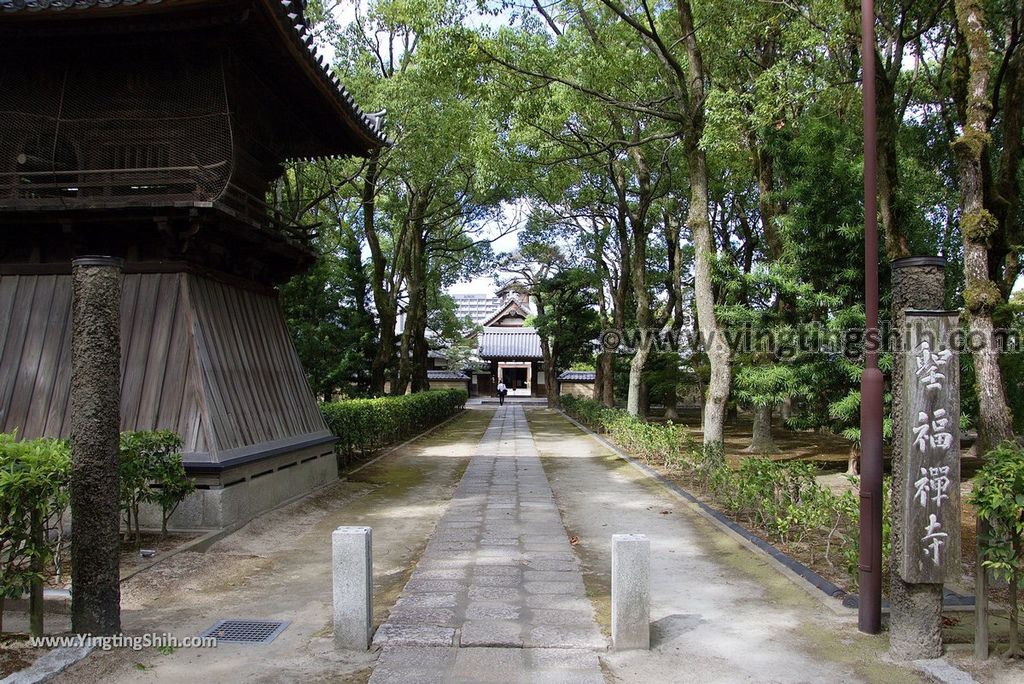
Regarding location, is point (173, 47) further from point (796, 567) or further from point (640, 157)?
point (640, 157)

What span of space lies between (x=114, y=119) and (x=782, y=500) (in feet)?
34.4

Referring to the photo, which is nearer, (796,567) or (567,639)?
(567,639)

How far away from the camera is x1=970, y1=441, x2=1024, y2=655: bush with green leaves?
14.6 ft

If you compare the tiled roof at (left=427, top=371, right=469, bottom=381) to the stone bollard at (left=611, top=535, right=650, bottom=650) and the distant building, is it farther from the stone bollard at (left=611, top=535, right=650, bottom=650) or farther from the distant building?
the stone bollard at (left=611, top=535, right=650, bottom=650)

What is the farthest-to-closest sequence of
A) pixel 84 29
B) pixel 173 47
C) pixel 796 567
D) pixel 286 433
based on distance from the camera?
pixel 286 433
pixel 173 47
pixel 84 29
pixel 796 567

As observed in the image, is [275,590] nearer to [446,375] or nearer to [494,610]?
[494,610]

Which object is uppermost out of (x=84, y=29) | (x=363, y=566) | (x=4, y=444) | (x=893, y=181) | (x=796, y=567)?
(x=84, y=29)

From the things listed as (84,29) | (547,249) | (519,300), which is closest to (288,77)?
(84,29)

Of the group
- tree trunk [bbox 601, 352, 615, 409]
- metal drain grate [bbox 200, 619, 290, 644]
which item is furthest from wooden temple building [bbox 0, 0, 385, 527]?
tree trunk [bbox 601, 352, 615, 409]

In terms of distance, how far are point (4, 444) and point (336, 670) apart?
8.91 ft

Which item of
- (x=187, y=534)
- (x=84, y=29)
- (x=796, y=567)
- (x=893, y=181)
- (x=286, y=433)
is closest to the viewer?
(x=796, y=567)

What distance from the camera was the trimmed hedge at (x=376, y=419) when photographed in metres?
14.0

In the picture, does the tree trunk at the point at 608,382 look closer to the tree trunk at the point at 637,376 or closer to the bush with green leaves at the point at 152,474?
the tree trunk at the point at 637,376

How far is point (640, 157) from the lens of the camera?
58.1ft
